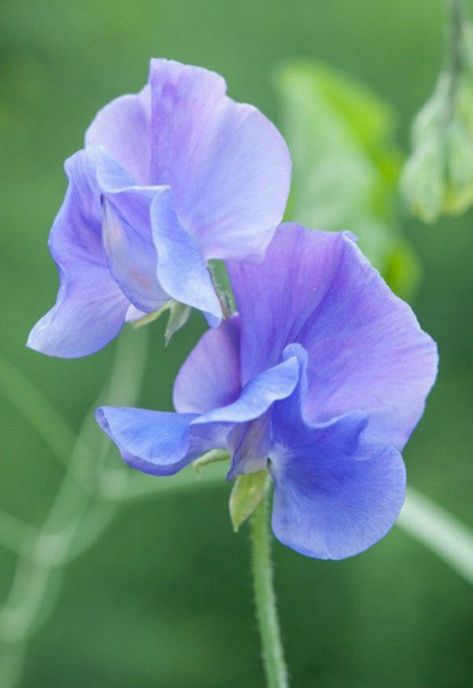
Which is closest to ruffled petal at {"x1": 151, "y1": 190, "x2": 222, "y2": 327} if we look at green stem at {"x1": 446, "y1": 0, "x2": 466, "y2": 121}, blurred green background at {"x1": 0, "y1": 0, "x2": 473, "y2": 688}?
green stem at {"x1": 446, "y1": 0, "x2": 466, "y2": 121}

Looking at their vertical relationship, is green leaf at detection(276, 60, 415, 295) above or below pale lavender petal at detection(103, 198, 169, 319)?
below

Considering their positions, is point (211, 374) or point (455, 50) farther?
point (455, 50)

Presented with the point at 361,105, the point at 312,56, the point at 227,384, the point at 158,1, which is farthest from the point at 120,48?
the point at 227,384

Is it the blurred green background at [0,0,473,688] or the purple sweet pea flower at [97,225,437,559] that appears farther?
the blurred green background at [0,0,473,688]

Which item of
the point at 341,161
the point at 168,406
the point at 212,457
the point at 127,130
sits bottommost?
the point at 168,406

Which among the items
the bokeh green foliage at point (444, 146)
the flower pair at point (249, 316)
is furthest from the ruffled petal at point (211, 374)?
the bokeh green foliage at point (444, 146)

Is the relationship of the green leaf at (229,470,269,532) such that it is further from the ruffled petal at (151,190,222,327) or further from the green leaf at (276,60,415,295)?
the green leaf at (276,60,415,295)

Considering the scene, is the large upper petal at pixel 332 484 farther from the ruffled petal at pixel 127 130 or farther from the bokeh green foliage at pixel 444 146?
the bokeh green foliage at pixel 444 146

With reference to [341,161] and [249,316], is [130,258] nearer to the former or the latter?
[249,316]

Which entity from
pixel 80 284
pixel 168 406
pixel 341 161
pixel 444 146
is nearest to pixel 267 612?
pixel 80 284

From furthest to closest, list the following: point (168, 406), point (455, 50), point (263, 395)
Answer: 1. point (168, 406)
2. point (455, 50)
3. point (263, 395)
